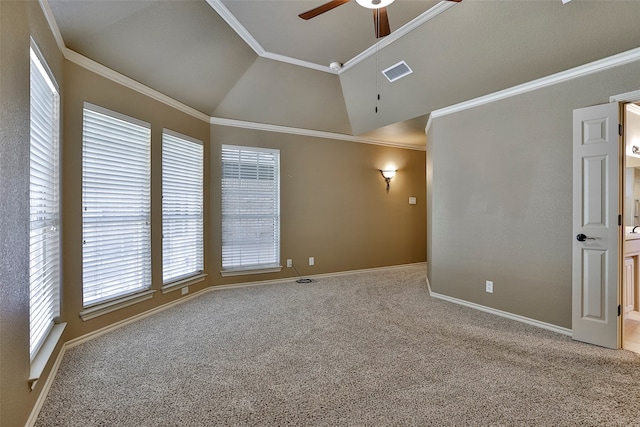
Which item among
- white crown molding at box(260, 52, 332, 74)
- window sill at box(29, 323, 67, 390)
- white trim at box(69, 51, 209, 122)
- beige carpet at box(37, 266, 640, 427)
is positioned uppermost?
white crown molding at box(260, 52, 332, 74)

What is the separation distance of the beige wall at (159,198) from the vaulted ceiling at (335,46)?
1.10 ft

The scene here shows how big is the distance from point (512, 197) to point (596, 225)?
81 cm

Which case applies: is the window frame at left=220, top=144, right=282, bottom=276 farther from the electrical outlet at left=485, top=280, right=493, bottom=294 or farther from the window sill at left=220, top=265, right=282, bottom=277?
the electrical outlet at left=485, top=280, right=493, bottom=294

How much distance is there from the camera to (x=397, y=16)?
10.1ft

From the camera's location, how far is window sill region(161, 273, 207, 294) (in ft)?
12.4

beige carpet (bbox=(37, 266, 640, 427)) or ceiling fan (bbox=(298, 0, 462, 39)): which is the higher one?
ceiling fan (bbox=(298, 0, 462, 39))

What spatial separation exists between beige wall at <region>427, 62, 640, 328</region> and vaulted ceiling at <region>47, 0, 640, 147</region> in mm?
285

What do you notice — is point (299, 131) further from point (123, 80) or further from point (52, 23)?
point (52, 23)

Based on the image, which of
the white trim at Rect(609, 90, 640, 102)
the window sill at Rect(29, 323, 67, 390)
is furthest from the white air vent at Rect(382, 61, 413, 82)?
the window sill at Rect(29, 323, 67, 390)

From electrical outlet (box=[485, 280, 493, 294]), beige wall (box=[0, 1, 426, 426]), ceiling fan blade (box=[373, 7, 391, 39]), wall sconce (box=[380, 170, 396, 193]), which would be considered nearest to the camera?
beige wall (box=[0, 1, 426, 426])

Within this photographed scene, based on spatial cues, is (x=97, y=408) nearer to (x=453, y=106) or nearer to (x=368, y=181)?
(x=453, y=106)

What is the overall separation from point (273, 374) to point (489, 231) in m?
2.90

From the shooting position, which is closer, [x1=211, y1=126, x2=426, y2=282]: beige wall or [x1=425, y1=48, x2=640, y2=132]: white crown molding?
[x1=425, y1=48, x2=640, y2=132]: white crown molding

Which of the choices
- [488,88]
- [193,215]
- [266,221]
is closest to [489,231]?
[488,88]
